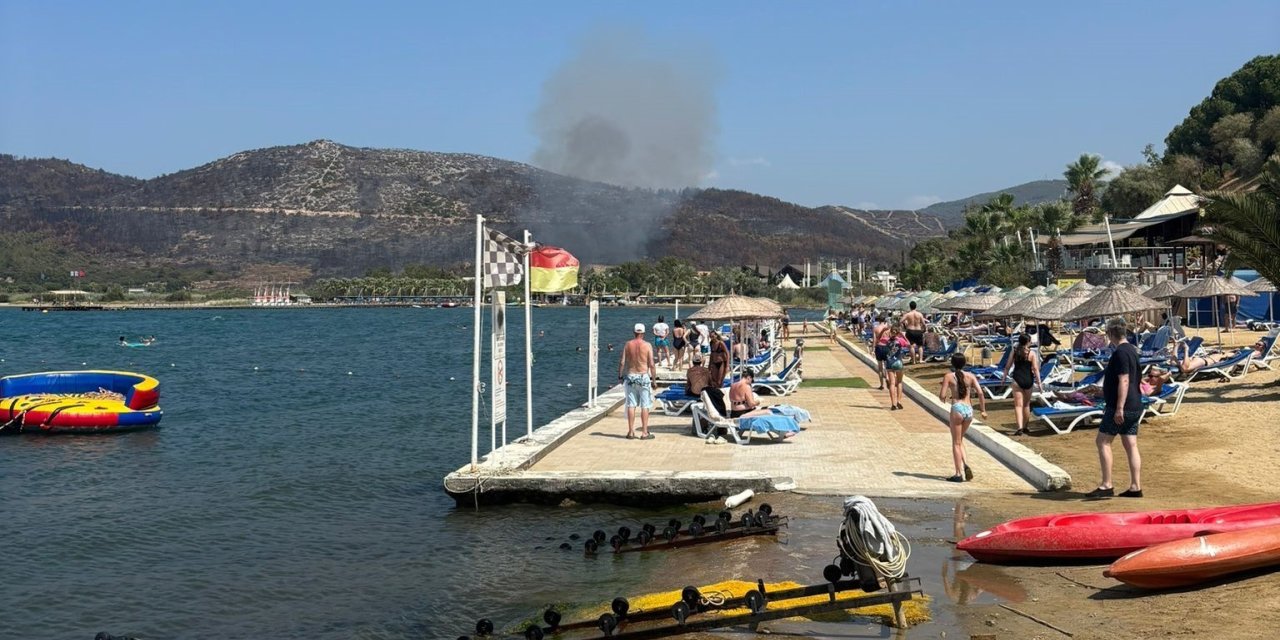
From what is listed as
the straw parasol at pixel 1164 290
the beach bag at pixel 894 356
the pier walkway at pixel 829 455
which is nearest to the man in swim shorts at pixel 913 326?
the straw parasol at pixel 1164 290

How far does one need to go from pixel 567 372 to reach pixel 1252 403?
91.9 feet

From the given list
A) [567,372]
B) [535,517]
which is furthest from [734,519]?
[567,372]

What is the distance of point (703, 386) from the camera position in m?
18.1

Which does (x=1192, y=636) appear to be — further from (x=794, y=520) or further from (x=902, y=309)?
(x=902, y=309)

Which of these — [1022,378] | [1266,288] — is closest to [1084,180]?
[1266,288]

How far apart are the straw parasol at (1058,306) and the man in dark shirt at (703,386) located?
10163 mm

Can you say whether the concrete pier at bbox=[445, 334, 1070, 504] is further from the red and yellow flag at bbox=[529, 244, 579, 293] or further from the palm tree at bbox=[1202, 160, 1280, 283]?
the palm tree at bbox=[1202, 160, 1280, 283]

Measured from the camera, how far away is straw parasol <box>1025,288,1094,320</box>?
2544 centimetres

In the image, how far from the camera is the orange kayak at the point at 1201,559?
754 centimetres

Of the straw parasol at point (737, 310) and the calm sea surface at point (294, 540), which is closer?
the calm sea surface at point (294, 540)

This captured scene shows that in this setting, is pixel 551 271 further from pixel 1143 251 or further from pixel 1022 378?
pixel 1143 251

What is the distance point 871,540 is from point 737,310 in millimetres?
13729

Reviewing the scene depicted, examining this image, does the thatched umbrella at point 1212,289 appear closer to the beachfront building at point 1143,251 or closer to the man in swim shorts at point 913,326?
the man in swim shorts at point 913,326

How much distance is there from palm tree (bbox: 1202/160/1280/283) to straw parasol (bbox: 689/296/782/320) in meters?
7.96
